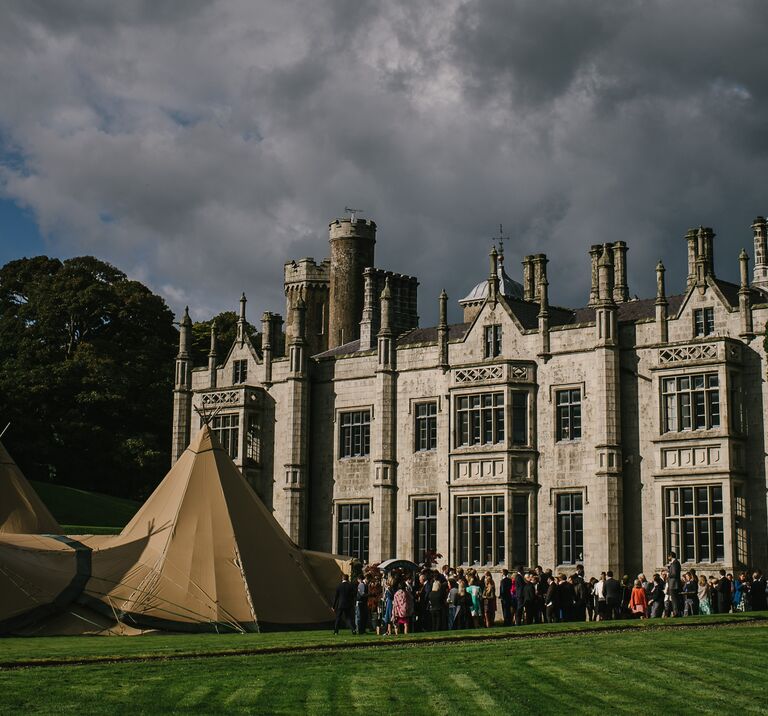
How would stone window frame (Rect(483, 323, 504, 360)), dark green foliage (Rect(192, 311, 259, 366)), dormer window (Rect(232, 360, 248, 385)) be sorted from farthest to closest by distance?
dark green foliage (Rect(192, 311, 259, 366)), dormer window (Rect(232, 360, 248, 385)), stone window frame (Rect(483, 323, 504, 360))

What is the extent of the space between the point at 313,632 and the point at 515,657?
33.8 feet

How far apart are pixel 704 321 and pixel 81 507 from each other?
29.5 metres

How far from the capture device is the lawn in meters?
16.5

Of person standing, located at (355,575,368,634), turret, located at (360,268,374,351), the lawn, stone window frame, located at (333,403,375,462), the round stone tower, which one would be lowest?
the lawn

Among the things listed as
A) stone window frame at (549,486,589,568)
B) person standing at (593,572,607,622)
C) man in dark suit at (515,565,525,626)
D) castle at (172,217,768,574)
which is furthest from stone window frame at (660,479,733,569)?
man in dark suit at (515,565,525,626)

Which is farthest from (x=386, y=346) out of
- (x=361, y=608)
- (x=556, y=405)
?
(x=361, y=608)

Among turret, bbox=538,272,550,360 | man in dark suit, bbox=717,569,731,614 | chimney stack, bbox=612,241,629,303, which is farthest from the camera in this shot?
chimney stack, bbox=612,241,629,303

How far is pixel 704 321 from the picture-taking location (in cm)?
3878

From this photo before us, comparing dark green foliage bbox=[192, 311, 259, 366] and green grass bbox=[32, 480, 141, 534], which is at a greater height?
dark green foliage bbox=[192, 311, 259, 366]

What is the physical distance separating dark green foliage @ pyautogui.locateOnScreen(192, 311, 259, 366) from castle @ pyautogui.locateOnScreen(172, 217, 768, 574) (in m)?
19.7

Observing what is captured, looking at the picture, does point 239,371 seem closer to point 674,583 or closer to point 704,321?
point 704,321

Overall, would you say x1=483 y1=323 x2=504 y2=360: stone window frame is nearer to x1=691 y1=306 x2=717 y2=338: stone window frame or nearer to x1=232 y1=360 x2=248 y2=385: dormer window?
x1=691 y1=306 x2=717 y2=338: stone window frame

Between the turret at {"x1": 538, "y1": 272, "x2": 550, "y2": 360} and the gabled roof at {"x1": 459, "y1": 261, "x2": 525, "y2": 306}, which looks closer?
the turret at {"x1": 538, "y1": 272, "x2": 550, "y2": 360}

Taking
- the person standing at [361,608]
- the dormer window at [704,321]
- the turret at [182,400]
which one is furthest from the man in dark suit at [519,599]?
the turret at [182,400]
